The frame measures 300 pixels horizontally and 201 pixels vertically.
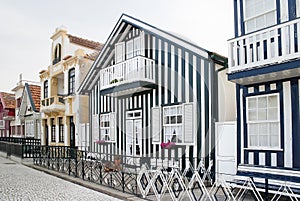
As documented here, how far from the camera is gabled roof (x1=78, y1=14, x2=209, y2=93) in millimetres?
10467

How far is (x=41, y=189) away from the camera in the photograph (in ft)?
32.4

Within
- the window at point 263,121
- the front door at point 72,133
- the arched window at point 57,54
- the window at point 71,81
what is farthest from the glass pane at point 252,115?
the arched window at point 57,54

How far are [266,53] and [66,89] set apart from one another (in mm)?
14405

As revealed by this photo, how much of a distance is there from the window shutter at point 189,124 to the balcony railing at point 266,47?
A: 2586 millimetres

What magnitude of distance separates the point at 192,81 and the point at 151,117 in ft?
7.67

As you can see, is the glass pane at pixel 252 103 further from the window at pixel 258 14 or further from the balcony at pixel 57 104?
the balcony at pixel 57 104

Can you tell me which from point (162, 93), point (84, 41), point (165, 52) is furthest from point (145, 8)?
point (84, 41)

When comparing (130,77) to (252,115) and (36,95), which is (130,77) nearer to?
(252,115)

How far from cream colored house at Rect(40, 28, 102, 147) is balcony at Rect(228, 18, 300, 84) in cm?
1098

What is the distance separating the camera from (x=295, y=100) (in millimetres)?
7430

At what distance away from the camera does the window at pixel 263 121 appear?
7830mm

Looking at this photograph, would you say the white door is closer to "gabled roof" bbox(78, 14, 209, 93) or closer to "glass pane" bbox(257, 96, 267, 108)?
"glass pane" bbox(257, 96, 267, 108)

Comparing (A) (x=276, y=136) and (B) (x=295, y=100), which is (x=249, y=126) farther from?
(B) (x=295, y=100)

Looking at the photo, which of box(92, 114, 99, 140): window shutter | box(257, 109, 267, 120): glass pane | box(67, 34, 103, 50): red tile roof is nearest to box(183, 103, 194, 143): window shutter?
box(257, 109, 267, 120): glass pane
